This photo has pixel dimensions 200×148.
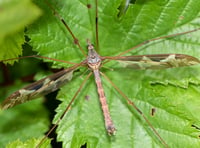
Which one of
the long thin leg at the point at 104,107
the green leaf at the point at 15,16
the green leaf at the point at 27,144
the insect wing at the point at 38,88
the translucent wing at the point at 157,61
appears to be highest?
the green leaf at the point at 15,16

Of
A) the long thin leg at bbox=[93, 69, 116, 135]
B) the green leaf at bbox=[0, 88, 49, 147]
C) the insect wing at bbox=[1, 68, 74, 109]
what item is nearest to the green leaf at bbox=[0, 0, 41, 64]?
the insect wing at bbox=[1, 68, 74, 109]

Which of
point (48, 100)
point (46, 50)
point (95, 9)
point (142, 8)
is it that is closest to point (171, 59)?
point (142, 8)

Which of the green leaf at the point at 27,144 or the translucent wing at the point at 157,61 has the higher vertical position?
the translucent wing at the point at 157,61

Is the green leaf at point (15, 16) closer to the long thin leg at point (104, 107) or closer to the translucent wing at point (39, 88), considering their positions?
the translucent wing at point (39, 88)

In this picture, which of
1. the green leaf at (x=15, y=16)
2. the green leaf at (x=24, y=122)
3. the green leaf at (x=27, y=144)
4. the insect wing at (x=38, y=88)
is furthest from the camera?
Answer: the green leaf at (x=24, y=122)

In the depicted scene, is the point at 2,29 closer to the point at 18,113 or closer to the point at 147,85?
the point at 147,85

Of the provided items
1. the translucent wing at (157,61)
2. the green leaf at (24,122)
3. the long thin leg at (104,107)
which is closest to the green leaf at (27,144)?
the green leaf at (24,122)

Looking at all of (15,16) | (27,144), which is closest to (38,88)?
(27,144)

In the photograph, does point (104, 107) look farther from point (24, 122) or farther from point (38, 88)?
point (24, 122)
